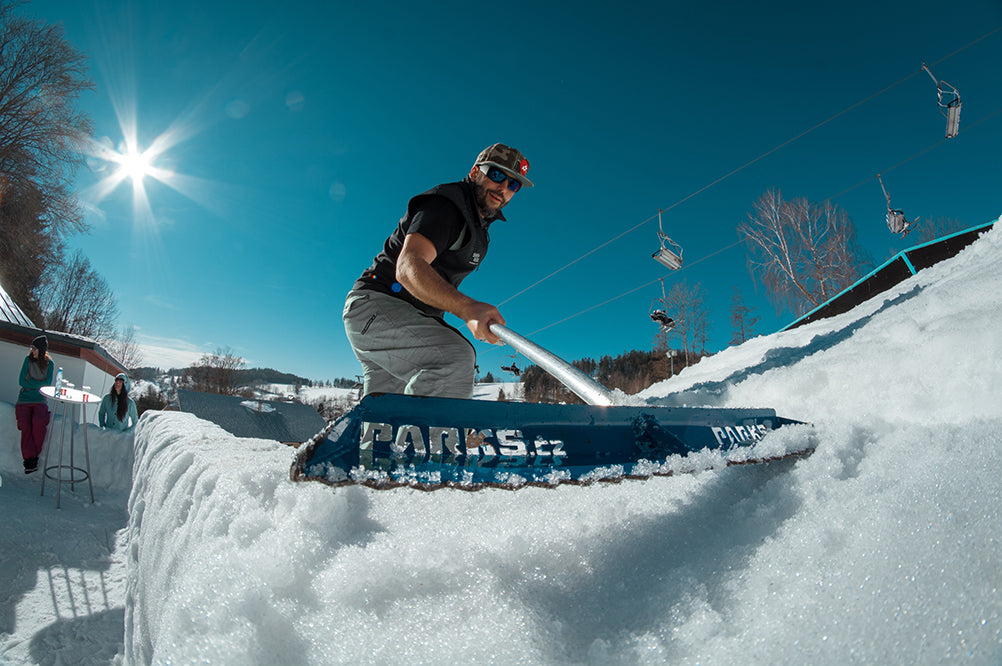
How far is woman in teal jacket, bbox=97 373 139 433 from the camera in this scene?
23.9 ft

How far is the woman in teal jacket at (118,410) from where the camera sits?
23.9 ft

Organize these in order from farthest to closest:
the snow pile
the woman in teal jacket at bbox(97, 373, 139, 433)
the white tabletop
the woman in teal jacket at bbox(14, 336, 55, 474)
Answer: the woman in teal jacket at bbox(97, 373, 139, 433) < the woman in teal jacket at bbox(14, 336, 55, 474) < the white tabletop < the snow pile

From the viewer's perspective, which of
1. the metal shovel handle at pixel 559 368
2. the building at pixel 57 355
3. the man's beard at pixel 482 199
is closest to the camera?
the metal shovel handle at pixel 559 368

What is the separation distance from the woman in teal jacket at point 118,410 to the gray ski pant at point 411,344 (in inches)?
302

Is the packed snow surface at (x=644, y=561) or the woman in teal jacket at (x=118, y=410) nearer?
the packed snow surface at (x=644, y=561)

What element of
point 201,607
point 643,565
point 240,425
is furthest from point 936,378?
point 240,425

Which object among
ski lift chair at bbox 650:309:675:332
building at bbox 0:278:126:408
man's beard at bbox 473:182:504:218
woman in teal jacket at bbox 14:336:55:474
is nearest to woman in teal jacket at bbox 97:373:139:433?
woman in teal jacket at bbox 14:336:55:474

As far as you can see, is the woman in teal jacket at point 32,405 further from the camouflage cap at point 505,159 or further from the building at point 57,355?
the camouflage cap at point 505,159

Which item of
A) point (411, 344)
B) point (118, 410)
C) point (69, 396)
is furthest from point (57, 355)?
point (411, 344)

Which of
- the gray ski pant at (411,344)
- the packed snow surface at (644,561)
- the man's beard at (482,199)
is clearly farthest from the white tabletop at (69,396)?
the man's beard at (482,199)

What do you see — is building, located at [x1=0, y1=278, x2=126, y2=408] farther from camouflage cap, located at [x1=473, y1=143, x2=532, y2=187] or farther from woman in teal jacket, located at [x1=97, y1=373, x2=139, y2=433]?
camouflage cap, located at [x1=473, y1=143, x2=532, y2=187]

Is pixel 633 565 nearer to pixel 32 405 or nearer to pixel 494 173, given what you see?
→ pixel 494 173

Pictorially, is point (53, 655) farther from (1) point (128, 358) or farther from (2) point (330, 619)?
(1) point (128, 358)

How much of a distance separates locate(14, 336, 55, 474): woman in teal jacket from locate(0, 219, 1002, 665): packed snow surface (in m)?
6.91
